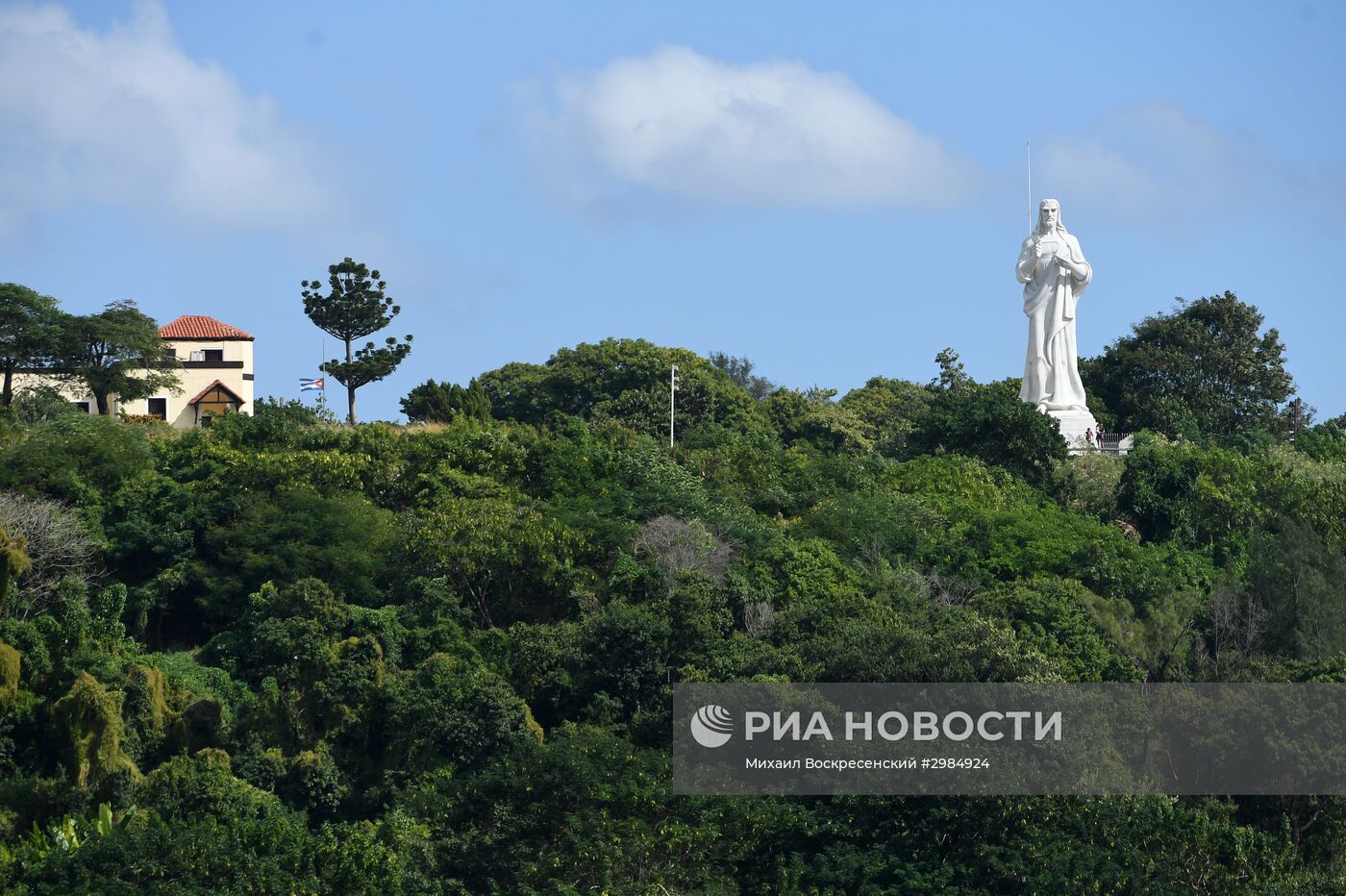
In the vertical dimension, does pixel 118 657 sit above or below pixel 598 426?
below

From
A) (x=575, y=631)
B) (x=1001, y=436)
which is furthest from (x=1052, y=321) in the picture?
(x=575, y=631)

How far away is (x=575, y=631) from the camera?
109 feet

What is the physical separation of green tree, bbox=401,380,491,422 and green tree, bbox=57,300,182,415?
522cm

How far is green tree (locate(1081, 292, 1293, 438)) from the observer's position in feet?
179

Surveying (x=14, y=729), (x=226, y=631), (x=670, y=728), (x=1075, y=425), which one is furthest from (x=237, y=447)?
(x=1075, y=425)

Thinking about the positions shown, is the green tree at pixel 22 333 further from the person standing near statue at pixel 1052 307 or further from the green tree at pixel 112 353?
the person standing near statue at pixel 1052 307

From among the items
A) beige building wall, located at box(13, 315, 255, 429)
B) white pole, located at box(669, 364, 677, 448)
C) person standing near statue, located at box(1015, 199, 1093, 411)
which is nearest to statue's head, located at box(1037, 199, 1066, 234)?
person standing near statue, located at box(1015, 199, 1093, 411)

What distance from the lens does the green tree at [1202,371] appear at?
54.6 metres

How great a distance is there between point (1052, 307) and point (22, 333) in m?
21.7

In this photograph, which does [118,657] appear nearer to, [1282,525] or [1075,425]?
[1282,525]

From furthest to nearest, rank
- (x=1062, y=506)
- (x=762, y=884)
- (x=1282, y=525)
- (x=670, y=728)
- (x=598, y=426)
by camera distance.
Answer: (x=598, y=426) → (x=1062, y=506) → (x=1282, y=525) → (x=670, y=728) → (x=762, y=884)

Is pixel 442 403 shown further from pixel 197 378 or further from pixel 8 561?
pixel 8 561

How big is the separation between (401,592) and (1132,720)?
1230 centimetres

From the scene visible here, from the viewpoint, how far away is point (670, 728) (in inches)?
1177
